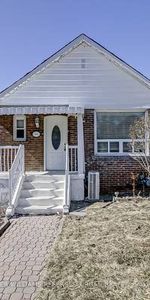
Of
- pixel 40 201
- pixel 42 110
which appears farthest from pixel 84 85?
pixel 40 201

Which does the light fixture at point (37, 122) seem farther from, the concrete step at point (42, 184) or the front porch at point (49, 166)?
the concrete step at point (42, 184)

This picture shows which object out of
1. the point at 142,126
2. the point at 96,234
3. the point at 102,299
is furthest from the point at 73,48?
the point at 102,299

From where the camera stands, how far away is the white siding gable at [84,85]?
44.3ft

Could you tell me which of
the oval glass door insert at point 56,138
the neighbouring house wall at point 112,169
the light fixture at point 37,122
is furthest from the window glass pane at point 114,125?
the light fixture at point 37,122

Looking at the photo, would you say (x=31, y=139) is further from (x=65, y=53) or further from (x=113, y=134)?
(x=65, y=53)

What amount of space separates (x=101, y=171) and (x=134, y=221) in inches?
188

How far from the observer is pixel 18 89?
1377 cm

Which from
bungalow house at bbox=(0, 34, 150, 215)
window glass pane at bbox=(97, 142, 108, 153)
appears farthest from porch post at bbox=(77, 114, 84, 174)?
window glass pane at bbox=(97, 142, 108, 153)

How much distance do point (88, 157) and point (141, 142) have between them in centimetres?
214

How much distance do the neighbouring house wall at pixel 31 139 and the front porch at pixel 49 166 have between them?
40mm

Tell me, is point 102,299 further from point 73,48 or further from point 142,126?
point 73,48

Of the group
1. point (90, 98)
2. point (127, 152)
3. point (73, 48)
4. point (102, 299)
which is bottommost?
point (102, 299)

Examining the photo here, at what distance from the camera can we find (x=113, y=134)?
13.5 m

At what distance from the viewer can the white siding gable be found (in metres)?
13.5
